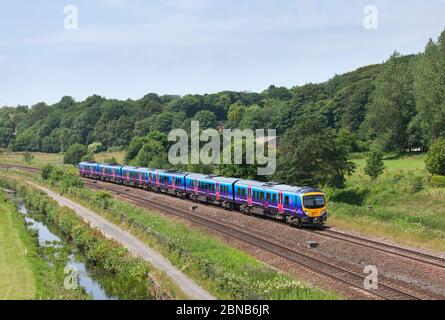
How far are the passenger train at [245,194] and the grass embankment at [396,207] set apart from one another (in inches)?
136

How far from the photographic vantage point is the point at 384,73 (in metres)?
77.0

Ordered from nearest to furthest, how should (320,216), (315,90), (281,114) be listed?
(320,216) < (281,114) < (315,90)

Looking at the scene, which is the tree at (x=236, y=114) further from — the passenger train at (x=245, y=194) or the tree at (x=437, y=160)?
the tree at (x=437, y=160)

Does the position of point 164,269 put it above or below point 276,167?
below

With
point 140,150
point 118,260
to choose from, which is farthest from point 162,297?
point 140,150

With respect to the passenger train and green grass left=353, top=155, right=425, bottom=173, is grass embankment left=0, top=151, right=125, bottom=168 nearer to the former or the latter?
the passenger train

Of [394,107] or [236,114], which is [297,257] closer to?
[394,107]

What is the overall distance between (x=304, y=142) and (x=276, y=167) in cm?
458

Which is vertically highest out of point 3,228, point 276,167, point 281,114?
point 281,114

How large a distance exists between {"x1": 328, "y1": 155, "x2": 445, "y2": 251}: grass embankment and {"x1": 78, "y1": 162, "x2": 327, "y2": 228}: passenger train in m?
3.45

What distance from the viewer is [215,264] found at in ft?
89.5

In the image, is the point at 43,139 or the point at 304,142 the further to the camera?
the point at 43,139

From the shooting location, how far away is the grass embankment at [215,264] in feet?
71.8
